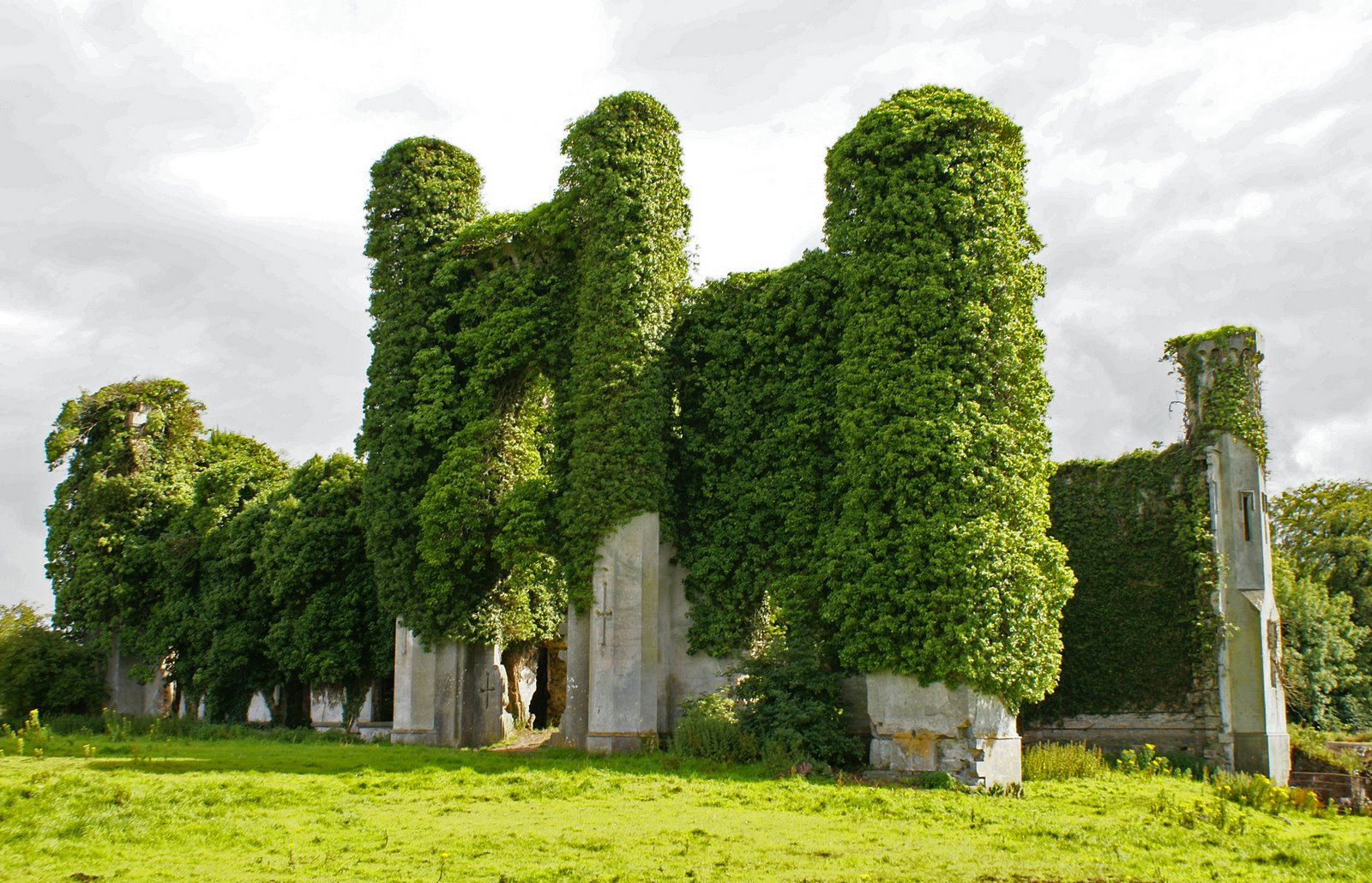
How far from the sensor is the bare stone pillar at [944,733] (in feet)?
51.5

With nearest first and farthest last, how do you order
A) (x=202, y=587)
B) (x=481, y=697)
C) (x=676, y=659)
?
(x=676, y=659) < (x=481, y=697) < (x=202, y=587)

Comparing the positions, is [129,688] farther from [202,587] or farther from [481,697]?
[481,697]

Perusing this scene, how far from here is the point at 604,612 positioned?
64.5ft

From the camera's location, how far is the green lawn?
392 inches

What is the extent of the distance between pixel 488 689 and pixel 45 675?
10915 millimetres

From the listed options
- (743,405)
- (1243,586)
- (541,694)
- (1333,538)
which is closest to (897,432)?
(743,405)

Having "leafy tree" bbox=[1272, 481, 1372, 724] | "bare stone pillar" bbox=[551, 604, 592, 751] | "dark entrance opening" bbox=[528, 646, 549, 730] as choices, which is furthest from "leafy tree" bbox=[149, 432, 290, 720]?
"leafy tree" bbox=[1272, 481, 1372, 724]

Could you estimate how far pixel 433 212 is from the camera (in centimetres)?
2459

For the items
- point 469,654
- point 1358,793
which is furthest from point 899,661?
point 469,654

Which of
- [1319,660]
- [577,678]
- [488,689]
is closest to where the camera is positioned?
[577,678]

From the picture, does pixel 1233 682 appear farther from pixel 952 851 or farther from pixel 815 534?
pixel 952 851

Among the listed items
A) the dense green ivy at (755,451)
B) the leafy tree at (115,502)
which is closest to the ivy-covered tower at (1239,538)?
the dense green ivy at (755,451)

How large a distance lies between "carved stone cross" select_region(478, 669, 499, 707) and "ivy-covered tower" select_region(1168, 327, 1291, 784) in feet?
46.0

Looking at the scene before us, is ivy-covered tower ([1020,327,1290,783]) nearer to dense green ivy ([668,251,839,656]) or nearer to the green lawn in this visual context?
the green lawn
